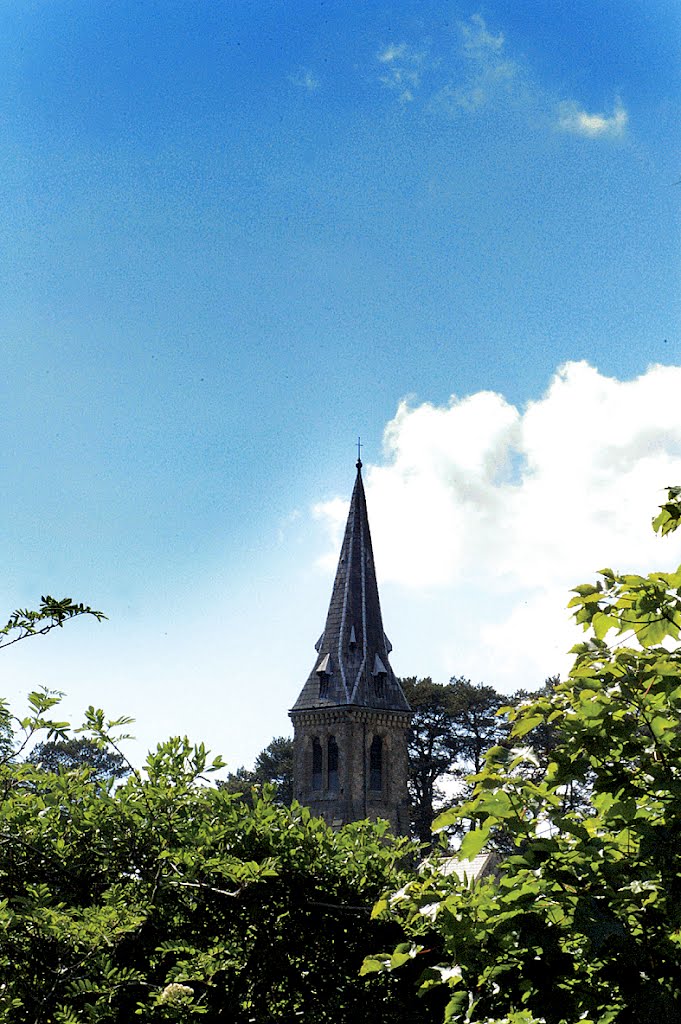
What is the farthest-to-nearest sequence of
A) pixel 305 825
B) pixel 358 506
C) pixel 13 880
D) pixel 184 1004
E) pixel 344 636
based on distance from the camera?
pixel 358 506 → pixel 344 636 → pixel 305 825 → pixel 13 880 → pixel 184 1004

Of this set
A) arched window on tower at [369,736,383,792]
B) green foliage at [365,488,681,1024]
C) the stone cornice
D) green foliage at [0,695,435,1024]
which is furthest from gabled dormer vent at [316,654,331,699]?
green foliage at [365,488,681,1024]

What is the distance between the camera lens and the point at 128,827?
15.4 feet

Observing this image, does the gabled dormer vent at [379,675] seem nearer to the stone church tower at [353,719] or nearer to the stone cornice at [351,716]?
the stone church tower at [353,719]

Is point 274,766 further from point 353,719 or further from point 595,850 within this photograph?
point 595,850

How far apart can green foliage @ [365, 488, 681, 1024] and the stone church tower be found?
172 feet

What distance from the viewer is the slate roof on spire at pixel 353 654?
56500mm

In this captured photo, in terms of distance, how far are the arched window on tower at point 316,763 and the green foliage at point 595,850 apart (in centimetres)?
5389

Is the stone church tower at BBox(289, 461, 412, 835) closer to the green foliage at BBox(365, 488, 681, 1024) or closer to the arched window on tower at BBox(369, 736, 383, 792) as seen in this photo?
the arched window on tower at BBox(369, 736, 383, 792)

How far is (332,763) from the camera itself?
56.0 m

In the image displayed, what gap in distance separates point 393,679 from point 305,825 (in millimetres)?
54173

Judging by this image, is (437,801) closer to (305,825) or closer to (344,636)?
(344,636)

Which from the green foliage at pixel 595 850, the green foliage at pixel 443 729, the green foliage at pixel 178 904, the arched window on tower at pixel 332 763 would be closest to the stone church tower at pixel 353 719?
the arched window on tower at pixel 332 763

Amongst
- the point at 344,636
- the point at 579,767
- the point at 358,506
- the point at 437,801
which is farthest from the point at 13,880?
the point at 437,801

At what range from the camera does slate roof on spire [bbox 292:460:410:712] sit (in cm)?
5650
